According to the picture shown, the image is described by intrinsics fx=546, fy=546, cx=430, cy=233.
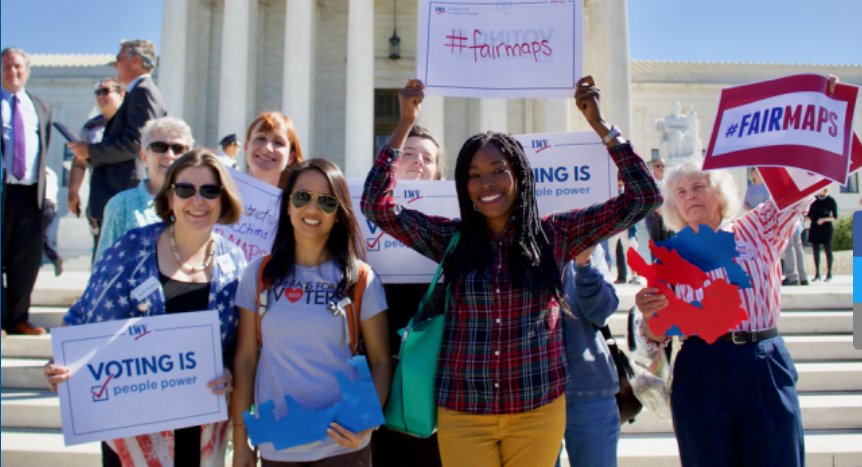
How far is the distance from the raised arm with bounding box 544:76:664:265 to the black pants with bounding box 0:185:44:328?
5891 mm

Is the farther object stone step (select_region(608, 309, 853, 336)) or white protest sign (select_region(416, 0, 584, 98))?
stone step (select_region(608, 309, 853, 336))

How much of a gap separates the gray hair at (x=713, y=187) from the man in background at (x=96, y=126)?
5.93 metres

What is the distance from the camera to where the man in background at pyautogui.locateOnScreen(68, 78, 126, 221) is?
6281 millimetres

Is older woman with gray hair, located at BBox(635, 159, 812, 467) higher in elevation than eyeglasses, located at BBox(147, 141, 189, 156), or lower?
lower

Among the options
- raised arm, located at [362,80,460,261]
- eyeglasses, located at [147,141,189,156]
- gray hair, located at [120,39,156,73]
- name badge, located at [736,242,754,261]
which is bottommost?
name badge, located at [736,242,754,261]

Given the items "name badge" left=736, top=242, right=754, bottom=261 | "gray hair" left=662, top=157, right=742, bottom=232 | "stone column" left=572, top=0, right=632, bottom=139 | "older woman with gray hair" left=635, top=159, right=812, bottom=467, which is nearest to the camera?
"older woman with gray hair" left=635, top=159, right=812, bottom=467

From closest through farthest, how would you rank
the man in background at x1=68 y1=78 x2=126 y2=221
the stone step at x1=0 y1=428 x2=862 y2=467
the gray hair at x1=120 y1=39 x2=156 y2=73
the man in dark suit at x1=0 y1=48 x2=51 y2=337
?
the stone step at x1=0 y1=428 x2=862 y2=467
the gray hair at x1=120 y1=39 x2=156 y2=73
the man in dark suit at x1=0 y1=48 x2=51 y2=337
the man in background at x1=68 y1=78 x2=126 y2=221

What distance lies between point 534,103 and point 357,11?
344 inches

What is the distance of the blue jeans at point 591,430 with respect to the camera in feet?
9.19

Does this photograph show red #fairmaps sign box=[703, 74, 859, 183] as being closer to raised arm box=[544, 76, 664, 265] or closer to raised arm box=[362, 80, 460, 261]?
raised arm box=[544, 76, 664, 265]

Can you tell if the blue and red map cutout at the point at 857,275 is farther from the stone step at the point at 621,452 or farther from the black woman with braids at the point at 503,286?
the stone step at the point at 621,452

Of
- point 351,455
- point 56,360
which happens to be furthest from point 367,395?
point 56,360

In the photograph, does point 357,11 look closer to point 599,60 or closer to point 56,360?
point 599,60

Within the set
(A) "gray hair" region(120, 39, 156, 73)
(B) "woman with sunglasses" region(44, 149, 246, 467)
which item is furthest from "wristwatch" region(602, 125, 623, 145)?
(A) "gray hair" region(120, 39, 156, 73)
